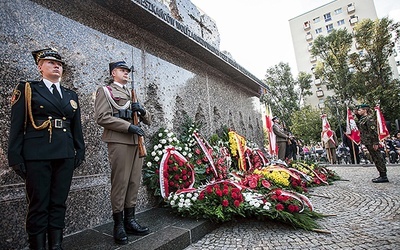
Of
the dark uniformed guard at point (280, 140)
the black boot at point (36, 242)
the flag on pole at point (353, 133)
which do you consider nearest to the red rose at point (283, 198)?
the black boot at point (36, 242)

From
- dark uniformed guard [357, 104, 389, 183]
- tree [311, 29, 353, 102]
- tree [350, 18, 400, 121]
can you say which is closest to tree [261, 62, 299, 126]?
tree [311, 29, 353, 102]

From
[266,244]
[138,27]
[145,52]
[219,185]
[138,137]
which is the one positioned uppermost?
[138,27]

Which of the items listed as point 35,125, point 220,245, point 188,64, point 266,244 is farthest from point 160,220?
point 188,64

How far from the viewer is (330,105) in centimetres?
3041

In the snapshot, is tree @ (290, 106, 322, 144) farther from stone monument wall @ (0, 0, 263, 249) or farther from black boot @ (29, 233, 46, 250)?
black boot @ (29, 233, 46, 250)

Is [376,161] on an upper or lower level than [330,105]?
lower

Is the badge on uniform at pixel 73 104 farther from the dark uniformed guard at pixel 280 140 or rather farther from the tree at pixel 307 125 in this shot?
the tree at pixel 307 125

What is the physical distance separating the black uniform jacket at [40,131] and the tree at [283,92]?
Answer: 34.8 meters

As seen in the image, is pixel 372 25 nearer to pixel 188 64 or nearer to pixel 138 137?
pixel 188 64

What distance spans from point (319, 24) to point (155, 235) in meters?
50.8

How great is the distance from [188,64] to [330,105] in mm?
30435

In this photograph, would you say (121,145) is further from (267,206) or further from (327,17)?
(327,17)

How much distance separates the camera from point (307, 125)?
108 ft

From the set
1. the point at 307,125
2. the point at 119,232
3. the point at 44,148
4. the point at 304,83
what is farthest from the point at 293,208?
the point at 304,83
